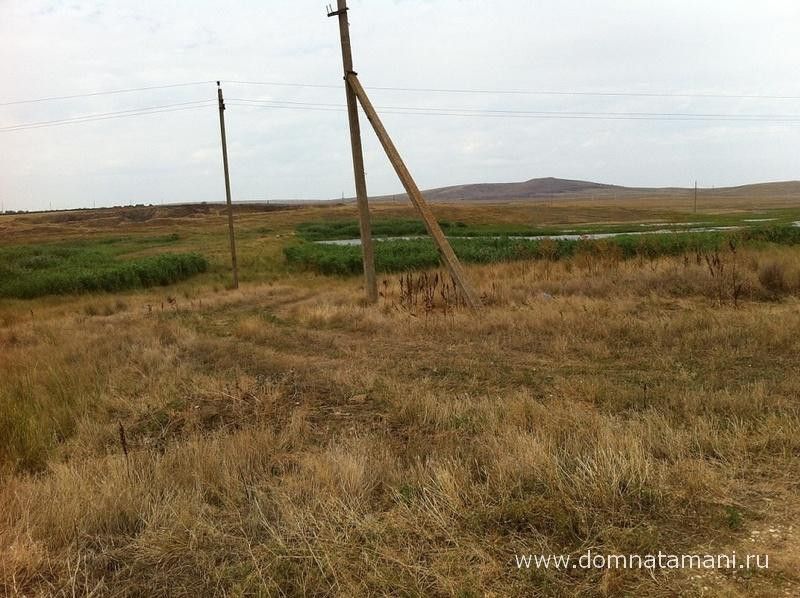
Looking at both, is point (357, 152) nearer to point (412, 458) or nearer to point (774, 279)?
point (774, 279)

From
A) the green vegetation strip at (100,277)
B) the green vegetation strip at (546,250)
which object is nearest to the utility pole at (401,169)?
the green vegetation strip at (546,250)

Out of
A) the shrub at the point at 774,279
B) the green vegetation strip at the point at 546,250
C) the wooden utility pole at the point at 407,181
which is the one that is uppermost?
the wooden utility pole at the point at 407,181

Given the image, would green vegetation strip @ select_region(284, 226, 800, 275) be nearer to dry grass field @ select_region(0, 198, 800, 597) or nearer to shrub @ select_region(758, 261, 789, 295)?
shrub @ select_region(758, 261, 789, 295)

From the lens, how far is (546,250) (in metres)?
22.6

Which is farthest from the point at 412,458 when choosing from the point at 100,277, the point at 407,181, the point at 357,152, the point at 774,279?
the point at 100,277

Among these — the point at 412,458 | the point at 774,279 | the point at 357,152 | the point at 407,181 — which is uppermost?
the point at 357,152

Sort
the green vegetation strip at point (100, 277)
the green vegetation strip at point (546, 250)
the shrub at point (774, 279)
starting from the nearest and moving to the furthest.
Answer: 1. the shrub at point (774, 279)
2. the green vegetation strip at point (546, 250)
3. the green vegetation strip at point (100, 277)

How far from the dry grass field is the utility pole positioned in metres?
2.25

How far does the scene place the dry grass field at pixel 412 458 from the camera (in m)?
2.88

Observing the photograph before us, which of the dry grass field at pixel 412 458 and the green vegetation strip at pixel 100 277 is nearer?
the dry grass field at pixel 412 458

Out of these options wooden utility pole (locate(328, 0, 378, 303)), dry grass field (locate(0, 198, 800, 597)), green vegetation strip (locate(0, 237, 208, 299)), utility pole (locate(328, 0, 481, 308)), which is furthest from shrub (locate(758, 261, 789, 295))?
green vegetation strip (locate(0, 237, 208, 299))

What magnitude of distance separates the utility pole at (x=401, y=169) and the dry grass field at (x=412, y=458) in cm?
225

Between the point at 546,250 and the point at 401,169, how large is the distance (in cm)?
1109

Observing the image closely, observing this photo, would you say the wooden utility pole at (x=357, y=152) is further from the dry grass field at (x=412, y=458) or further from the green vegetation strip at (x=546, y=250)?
the green vegetation strip at (x=546, y=250)
